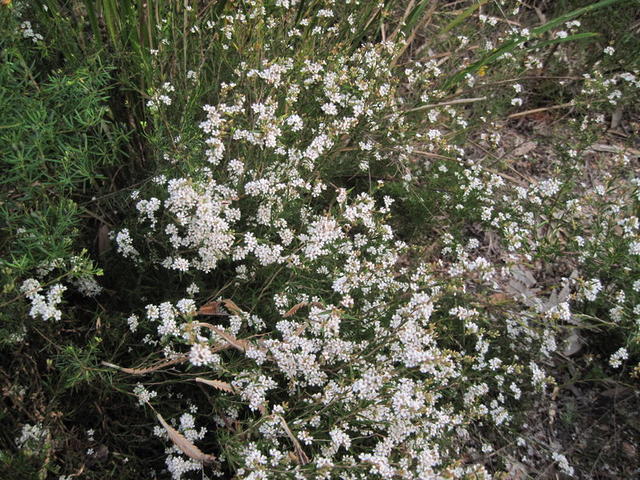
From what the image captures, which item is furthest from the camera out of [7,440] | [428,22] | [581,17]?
[581,17]

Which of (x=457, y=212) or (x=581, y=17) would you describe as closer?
(x=457, y=212)

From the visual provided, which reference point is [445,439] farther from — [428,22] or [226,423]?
[428,22]

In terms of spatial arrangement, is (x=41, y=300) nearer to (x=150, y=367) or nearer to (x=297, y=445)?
(x=150, y=367)

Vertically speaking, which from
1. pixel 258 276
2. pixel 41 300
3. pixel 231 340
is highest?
pixel 41 300

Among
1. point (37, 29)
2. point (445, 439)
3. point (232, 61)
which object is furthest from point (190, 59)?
point (445, 439)

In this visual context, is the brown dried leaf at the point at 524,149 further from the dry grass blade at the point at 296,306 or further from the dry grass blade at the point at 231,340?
the dry grass blade at the point at 231,340

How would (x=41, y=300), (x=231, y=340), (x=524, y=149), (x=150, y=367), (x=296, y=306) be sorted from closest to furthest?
(x=41, y=300), (x=231, y=340), (x=150, y=367), (x=296, y=306), (x=524, y=149)

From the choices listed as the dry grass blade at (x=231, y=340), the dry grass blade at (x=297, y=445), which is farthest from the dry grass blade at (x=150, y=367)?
the dry grass blade at (x=297, y=445)

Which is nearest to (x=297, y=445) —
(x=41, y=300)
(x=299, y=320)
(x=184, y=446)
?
(x=184, y=446)

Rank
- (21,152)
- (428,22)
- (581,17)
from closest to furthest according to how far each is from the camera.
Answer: (21,152)
(428,22)
(581,17)

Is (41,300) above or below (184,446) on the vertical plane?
above

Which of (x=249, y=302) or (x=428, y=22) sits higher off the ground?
(x=428, y=22)
